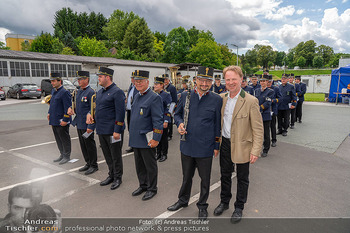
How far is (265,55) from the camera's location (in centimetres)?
10538

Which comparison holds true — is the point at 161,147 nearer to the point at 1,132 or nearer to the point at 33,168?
the point at 33,168

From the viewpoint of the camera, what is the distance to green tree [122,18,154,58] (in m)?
53.1

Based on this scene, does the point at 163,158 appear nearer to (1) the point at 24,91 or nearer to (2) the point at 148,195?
(2) the point at 148,195

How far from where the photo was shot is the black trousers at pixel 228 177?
3197mm

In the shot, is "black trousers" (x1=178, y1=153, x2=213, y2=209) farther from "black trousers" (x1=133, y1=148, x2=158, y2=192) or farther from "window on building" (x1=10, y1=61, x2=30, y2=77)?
"window on building" (x1=10, y1=61, x2=30, y2=77)

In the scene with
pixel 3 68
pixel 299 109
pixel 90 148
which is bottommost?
pixel 90 148

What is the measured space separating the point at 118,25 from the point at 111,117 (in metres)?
62.9

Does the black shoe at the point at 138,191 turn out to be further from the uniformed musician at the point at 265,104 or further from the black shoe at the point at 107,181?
the uniformed musician at the point at 265,104

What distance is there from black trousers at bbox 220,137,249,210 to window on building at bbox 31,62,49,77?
29.5 m

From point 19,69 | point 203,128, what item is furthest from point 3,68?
point 203,128

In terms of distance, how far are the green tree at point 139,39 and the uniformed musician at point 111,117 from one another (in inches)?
2013

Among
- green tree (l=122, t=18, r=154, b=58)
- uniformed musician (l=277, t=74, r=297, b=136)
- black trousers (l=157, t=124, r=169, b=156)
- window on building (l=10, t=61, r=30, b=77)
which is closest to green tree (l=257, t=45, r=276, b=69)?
green tree (l=122, t=18, r=154, b=58)

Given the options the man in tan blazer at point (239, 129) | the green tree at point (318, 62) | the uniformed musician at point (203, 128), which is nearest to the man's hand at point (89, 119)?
the uniformed musician at point (203, 128)

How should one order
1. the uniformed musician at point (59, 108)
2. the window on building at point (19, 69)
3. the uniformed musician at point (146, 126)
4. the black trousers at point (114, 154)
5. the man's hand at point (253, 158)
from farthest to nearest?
the window on building at point (19, 69) → the uniformed musician at point (59, 108) → the black trousers at point (114, 154) → the uniformed musician at point (146, 126) → the man's hand at point (253, 158)
